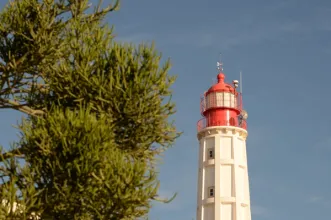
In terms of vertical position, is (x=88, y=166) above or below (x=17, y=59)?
below

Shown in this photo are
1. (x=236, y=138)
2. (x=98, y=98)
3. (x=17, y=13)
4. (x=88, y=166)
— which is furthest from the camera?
(x=236, y=138)

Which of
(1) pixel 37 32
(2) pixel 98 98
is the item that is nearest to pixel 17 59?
(1) pixel 37 32

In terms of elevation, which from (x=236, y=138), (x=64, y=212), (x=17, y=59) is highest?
(x=236, y=138)

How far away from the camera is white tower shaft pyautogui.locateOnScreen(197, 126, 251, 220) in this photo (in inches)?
1747

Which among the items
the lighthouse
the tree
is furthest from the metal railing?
the tree

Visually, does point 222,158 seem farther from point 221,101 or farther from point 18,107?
point 18,107

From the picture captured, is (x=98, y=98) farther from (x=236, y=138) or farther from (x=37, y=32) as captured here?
(x=236, y=138)

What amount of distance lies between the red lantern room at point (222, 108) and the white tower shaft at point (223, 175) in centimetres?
68

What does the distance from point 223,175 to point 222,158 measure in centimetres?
123

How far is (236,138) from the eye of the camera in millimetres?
46812

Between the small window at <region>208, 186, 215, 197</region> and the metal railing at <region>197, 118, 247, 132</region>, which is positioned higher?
the metal railing at <region>197, 118, 247, 132</region>

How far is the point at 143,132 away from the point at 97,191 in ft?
Answer: 8.73

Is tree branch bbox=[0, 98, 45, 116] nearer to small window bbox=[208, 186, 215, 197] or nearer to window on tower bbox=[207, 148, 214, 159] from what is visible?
small window bbox=[208, 186, 215, 197]

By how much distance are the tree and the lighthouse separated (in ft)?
82.0
